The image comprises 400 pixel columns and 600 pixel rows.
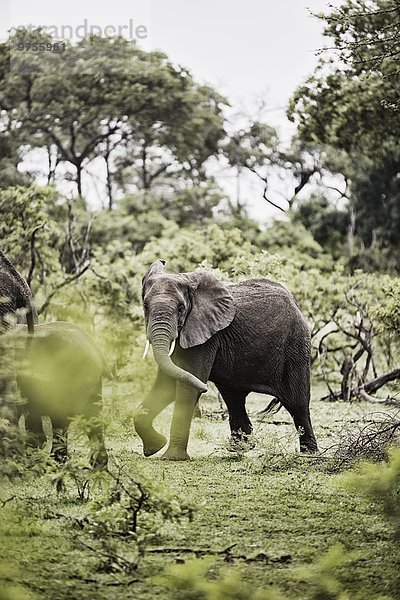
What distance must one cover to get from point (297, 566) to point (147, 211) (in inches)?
1214

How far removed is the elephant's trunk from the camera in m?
9.51

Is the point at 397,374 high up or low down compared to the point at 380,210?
down

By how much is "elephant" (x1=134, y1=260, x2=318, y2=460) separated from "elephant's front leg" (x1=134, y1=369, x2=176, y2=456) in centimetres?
1

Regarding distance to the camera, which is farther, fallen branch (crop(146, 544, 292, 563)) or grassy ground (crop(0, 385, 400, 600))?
fallen branch (crop(146, 544, 292, 563))

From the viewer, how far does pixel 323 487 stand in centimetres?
804

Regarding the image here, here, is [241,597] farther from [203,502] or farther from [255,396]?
[255,396]

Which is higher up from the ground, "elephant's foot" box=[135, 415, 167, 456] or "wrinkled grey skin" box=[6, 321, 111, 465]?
"wrinkled grey skin" box=[6, 321, 111, 465]

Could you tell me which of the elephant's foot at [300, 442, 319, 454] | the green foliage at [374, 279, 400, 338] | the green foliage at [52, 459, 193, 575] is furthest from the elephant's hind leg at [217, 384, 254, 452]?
the green foliage at [52, 459, 193, 575]

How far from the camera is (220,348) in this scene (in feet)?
35.1

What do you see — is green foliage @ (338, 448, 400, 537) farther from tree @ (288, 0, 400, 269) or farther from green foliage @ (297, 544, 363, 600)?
tree @ (288, 0, 400, 269)

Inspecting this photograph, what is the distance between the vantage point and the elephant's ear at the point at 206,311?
10219 mm

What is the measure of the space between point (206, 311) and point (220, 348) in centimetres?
49

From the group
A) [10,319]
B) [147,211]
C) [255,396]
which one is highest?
[147,211]

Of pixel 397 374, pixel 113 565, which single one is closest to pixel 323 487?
pixel 113 565
